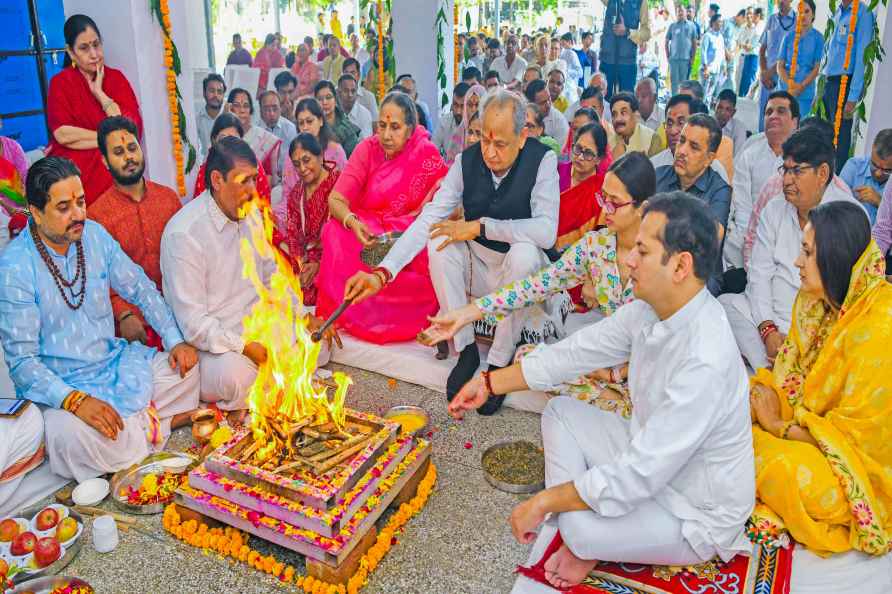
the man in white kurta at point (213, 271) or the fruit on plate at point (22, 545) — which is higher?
the man in white kurta at point (213, 271)

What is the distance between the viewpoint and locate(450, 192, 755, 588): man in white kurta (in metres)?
2.43

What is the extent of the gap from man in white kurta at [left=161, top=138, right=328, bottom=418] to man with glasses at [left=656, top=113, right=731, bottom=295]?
2.85 metres

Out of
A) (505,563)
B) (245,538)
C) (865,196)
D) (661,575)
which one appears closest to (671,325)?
(661,575)

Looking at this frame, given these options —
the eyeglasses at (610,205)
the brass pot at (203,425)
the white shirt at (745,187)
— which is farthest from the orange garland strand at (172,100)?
the white shirt at (745,187)

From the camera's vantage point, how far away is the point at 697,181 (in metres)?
4.93

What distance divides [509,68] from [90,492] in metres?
12.6

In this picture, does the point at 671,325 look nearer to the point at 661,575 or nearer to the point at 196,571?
the point at 661,575

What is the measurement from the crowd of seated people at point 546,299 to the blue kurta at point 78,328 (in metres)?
0.01

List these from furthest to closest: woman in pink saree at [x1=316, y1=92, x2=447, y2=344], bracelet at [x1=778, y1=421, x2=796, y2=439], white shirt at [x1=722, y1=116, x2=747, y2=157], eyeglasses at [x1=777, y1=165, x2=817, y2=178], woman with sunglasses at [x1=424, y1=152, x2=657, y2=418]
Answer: white shirt at [x1=722, y1=116, x2=747, y2=157]
woman in pink saree at [x1=316, y1=92, x2=447, y2=344]
eyeglasses at [x1=777, y1=165, x2=817, y2=178]
woman with sunglasses at [x1=424, y1=152, x2=657, y2=418]
bracelet at [x1=778, y1=421, x2=796, y2=439]

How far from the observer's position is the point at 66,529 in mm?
2984

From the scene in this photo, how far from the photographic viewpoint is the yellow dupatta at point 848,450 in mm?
2766

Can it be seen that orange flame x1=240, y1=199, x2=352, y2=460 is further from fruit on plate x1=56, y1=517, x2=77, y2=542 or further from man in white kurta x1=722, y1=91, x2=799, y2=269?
man in white kurta x1=722, y1=91, x2=799, y2=269

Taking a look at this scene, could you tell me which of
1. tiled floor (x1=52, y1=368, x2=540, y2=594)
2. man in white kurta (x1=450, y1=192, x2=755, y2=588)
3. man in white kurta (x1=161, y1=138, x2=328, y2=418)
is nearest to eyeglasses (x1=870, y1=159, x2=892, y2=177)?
man in white kurta (x1=450, y1=192, x2=755, y2=588)

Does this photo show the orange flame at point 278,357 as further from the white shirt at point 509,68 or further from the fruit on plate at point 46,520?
the white shirt at point 509,68
